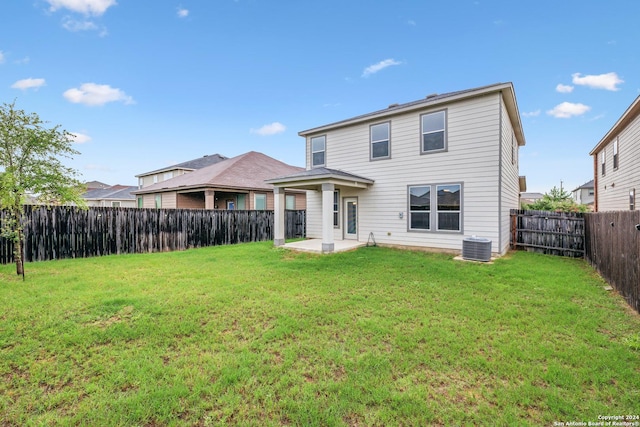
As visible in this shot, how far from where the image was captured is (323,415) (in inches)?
82.2

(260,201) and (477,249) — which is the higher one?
(260,201)

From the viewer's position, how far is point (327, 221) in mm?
9648

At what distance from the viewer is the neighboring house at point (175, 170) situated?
24281 mm

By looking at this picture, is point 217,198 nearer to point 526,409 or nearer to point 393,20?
point 393,20

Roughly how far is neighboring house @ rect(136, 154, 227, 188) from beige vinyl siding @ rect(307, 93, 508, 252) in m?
17.1

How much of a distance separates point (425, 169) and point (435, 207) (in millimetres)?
1403

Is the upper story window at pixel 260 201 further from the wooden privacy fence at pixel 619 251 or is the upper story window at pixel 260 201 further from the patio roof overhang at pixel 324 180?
the wooden privacy fence at pixel 619 251

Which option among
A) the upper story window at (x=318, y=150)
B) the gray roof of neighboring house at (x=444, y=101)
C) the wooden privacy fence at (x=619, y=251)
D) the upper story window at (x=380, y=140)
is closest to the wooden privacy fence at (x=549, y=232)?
the wooden privacy fence at (x=619, y=251)

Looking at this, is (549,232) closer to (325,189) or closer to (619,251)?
(619,251)

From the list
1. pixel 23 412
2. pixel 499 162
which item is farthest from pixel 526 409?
pixel 499 162

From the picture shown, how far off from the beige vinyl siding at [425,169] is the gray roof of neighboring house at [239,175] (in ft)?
19.1

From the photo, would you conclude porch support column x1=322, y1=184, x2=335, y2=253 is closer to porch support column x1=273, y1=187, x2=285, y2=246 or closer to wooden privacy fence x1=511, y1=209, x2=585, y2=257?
porch support column x1=273, y1=187, x2=285, y2=246

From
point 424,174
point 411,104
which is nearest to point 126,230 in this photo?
point 424,174

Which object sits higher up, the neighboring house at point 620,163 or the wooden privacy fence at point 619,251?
the neighboring house at point 620,163
